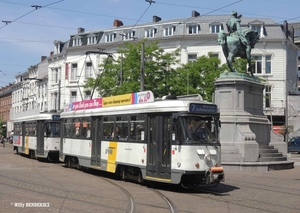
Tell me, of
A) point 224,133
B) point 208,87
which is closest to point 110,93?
point 208,87

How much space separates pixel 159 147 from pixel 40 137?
14.9m

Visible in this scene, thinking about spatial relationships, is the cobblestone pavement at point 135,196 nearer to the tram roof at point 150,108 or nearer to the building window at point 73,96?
the tram roof at point 150,108

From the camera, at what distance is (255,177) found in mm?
18562

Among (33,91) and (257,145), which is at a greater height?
(33,91)

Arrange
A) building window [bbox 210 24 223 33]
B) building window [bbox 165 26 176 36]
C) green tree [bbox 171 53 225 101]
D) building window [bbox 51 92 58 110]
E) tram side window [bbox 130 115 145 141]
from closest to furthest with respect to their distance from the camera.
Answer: tram side window [bbox 130 115 145 141] → green tree [bbox 171 53 225 101] → building window [bbox 210 24 223 33] → building window [bbox 165 26 176 36] → building window [bbox 51 92 58 110]

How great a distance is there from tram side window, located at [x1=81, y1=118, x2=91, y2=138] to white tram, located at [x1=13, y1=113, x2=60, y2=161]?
21.6 feet

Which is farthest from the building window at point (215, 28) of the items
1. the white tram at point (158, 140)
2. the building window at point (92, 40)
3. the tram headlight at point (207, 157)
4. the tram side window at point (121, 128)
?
the tram headlight at point (207, 157)

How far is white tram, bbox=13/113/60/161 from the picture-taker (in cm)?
2619

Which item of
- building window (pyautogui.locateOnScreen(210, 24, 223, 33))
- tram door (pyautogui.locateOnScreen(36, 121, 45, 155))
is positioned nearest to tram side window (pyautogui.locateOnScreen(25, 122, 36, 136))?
tram door (pyautogui.locateOnScreen(36, 121, 45, 155))

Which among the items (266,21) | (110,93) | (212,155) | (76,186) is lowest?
(76,186)

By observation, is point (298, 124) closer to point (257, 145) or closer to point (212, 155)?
point (257, 145)

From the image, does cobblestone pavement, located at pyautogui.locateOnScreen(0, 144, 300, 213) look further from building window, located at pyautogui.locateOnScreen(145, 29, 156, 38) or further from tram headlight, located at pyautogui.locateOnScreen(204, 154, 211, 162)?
building window, located at pyautogui.locateOnScreen(145, 29, 156, 38)

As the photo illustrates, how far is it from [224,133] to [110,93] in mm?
20890

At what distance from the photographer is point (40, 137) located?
90.1 ft
